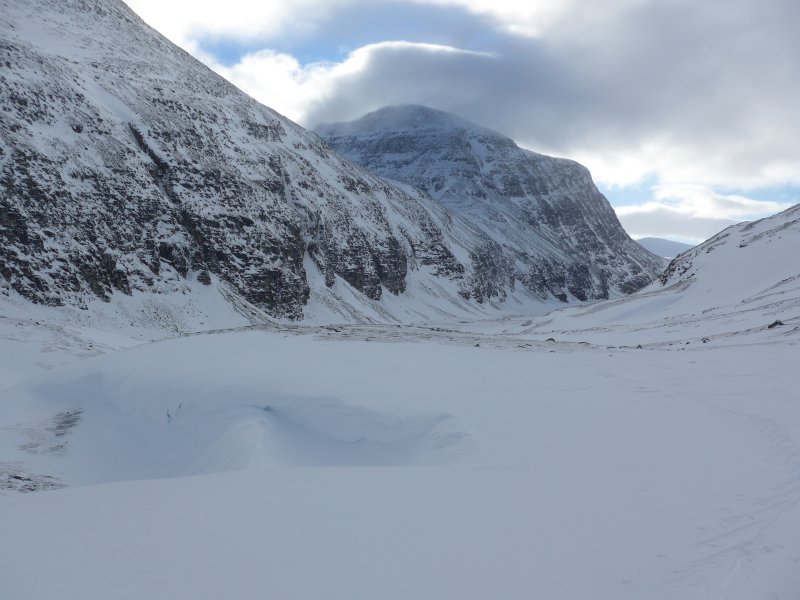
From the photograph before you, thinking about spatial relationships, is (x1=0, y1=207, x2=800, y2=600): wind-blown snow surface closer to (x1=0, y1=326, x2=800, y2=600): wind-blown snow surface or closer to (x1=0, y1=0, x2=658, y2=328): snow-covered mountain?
(x1=0, y1=326, x2=800, y2=600): wind-blown snow surface

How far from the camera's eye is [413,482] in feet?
23.4

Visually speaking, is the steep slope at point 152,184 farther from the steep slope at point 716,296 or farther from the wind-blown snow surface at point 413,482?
the wind-blown snow surface at point 413,482

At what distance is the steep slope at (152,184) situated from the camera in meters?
52.0

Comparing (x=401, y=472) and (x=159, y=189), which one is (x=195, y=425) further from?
(x=159, y=189)

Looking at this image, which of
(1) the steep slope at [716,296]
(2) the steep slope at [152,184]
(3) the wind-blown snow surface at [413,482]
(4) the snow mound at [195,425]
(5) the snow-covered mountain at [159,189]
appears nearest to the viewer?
(3) the wind-blown snow surface at [413,482]

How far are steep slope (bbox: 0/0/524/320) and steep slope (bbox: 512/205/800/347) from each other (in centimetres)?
3826

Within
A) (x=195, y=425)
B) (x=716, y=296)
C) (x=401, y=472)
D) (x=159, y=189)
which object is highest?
(x=159, y=189)

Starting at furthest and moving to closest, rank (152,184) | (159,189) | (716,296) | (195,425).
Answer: (159,189), (152,184), (716,296), (195,425)

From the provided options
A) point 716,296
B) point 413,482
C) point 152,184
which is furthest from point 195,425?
point 152,184

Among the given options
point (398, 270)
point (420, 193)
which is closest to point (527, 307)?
point (420, 193)

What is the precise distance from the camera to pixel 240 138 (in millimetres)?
84188

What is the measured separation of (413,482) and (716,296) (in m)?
47.1

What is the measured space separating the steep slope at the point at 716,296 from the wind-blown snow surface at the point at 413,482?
16.1 m

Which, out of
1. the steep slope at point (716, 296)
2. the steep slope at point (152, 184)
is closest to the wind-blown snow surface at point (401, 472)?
the steep slope at point (716, 296)
